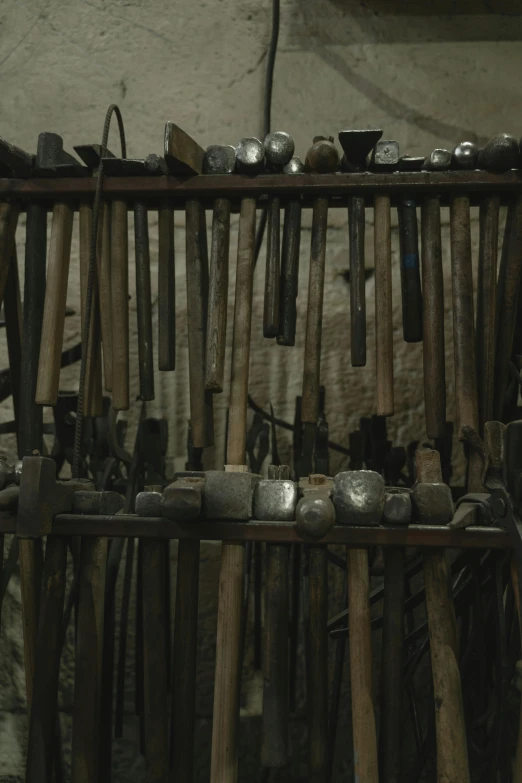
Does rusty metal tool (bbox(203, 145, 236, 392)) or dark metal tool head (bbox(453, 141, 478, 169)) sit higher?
dark metal tool head (bbox(453, 141, 478, 169))

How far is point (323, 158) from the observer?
123cm

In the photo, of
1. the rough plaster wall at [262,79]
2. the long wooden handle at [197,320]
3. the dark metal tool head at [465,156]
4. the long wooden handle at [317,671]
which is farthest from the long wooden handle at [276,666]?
the rough plaster wall at [262,79]

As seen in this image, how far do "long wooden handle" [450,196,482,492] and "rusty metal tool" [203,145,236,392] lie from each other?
1.47ft

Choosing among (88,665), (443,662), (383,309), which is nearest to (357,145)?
(383,309)

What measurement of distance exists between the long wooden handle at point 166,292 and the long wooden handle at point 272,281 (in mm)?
199

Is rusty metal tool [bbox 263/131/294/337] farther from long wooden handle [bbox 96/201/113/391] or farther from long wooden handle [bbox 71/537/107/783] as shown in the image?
long wooden handle [bbox 71/537/107/783]

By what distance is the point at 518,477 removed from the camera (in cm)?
86

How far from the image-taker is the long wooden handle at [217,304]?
1.23 metres

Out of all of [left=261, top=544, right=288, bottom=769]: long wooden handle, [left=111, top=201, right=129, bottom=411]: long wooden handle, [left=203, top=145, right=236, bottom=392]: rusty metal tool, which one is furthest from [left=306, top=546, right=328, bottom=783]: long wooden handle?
[left=111, top=201, right=129, bottom=411]: long wooden handle

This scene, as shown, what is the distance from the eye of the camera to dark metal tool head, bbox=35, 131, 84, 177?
1.28 metres

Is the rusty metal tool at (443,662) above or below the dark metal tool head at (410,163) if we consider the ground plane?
below

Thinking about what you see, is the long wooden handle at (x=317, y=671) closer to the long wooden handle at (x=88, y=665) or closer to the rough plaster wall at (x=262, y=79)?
the long wooden handle at (x=88, y=665)

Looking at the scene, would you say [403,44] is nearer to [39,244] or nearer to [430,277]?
[430,277]

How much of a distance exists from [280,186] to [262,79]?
37.4 inches
